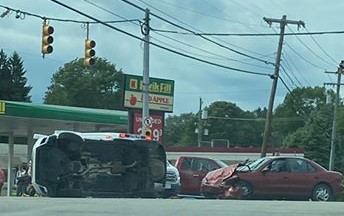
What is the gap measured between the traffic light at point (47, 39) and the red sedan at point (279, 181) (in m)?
6.33

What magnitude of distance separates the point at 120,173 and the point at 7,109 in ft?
55.0

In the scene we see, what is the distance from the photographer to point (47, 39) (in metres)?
24.7

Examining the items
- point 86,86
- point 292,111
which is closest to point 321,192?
point 86,86

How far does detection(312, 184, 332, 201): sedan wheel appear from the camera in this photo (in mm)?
24656

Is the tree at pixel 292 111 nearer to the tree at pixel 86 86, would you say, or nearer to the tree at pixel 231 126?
the tree at pixel 231 126

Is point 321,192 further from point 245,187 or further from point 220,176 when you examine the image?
point 220,176

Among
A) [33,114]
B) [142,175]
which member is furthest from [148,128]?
[142,175]

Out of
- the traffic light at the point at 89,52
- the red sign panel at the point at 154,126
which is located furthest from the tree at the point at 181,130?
the traffic light at the point at 89,52

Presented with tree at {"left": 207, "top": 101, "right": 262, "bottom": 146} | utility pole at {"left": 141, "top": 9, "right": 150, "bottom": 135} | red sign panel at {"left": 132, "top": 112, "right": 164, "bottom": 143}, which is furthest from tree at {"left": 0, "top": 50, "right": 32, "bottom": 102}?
tree at {"left": 207, "top": 101, "right": 262, "bottom": 146}

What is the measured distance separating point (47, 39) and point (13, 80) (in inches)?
2093

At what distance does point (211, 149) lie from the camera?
5819cm

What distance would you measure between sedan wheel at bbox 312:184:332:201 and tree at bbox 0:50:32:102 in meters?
52.3

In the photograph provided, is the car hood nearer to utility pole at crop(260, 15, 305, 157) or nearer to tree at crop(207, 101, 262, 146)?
utility pole at crop(260, 15, 305, 157)

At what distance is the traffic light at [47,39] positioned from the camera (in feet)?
80.8
